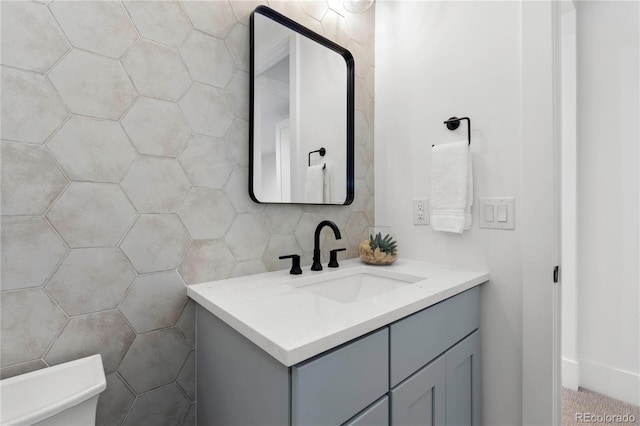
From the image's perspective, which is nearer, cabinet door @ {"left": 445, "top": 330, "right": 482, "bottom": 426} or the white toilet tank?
the white toilet tank

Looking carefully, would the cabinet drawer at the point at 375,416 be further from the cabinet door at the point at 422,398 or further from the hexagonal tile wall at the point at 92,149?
the hexagonal tile wall at the point at 92,149

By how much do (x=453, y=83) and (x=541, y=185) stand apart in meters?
0.57

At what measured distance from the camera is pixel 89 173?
32.9 inches

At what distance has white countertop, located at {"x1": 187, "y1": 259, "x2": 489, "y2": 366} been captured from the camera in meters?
0.61

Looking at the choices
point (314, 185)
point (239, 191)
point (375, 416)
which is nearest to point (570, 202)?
point (314, 185)

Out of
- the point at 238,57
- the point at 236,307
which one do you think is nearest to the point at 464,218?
the point at 236,307

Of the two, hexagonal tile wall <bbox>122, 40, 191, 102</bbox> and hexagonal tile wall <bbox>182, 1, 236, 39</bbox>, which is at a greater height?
hexagonal tile wall <bbox>182, 1, 236, 39</bbox>

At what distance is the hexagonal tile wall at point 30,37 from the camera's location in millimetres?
734

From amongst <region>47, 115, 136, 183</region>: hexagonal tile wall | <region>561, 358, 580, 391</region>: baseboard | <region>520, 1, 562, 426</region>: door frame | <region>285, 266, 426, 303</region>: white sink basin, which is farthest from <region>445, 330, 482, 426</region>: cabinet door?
<region>47, 115, 136, 183</region>: hexagonal tile wall

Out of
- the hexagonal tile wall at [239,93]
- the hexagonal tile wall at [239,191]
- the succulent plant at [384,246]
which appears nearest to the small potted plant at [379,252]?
the succulent plant at [384,246]

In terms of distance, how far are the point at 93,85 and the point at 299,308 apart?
84 cm

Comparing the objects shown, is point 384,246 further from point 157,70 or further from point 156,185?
point 157,70

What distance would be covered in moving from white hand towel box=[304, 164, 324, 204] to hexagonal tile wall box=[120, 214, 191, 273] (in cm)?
53

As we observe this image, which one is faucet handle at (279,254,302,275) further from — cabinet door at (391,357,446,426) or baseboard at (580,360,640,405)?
baseboard at (580,360,640,405)
